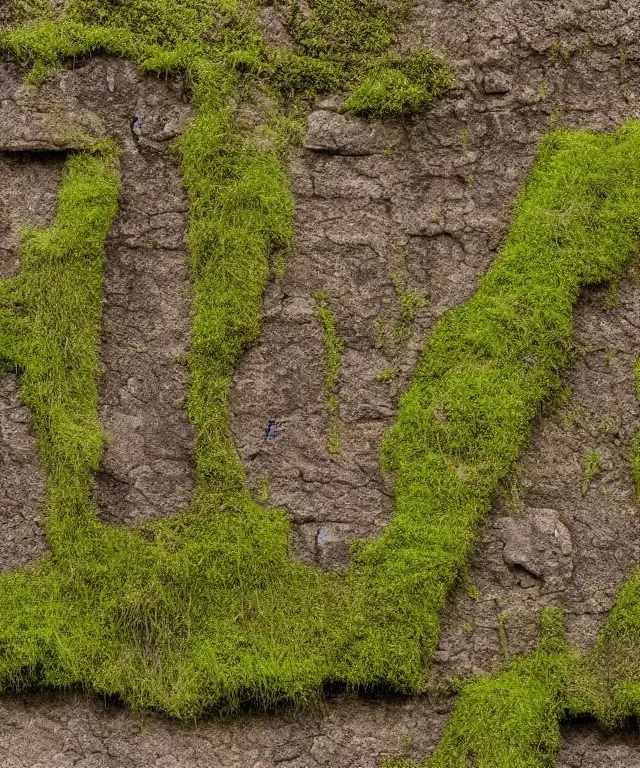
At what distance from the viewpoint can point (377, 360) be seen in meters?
4.84

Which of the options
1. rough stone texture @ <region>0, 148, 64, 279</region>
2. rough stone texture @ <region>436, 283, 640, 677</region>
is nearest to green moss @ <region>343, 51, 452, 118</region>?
rough stone texture @ <region>436, 283, 640, 677</region>

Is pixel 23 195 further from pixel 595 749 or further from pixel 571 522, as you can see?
pixel 595 749

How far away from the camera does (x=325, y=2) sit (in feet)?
16.9

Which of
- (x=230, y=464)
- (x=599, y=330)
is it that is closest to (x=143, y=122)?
(x=230, y=464)

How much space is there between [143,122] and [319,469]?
1.99 metres

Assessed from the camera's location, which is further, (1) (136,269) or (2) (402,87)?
(2) (402,87)

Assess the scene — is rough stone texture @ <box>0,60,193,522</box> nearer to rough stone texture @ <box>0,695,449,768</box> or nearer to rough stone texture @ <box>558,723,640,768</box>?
rough stone texture @ <box>0,695,449,768</box>

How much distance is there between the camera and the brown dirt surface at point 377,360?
446 centimetres

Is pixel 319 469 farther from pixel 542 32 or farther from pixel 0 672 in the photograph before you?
pixel 542 32

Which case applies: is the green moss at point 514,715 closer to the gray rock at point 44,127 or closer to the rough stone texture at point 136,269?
the rough stone texture at point 136,269

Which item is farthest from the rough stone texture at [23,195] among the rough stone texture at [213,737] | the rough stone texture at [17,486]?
the rough stone texture at [213,737]

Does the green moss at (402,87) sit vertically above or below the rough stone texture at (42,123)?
above

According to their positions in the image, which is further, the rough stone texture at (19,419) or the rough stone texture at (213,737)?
the rough stone texture at (19,419)

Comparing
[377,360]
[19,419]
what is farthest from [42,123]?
[377,360]
